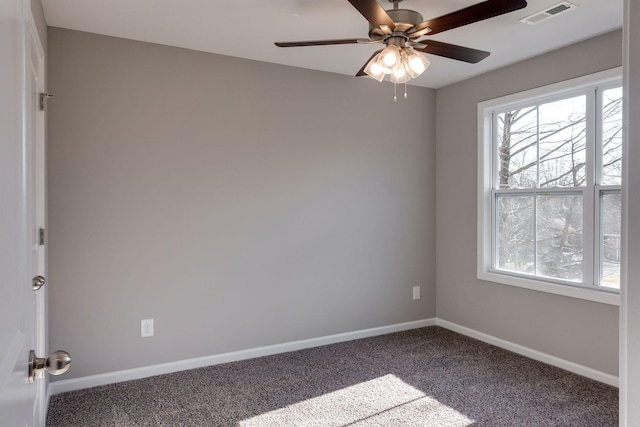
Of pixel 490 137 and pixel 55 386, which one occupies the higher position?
pixel 490 137

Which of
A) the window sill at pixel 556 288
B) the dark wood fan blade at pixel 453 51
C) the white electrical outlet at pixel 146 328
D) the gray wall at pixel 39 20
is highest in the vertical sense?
the gray wall at pixel 39 20

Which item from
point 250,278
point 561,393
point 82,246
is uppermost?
point 82,246

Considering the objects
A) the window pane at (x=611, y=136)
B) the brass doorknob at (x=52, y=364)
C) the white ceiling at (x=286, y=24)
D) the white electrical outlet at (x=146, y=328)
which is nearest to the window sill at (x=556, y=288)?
the window pane at (x=611, y=136)

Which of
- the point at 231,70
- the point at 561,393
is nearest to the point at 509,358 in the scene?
the point at 561,393

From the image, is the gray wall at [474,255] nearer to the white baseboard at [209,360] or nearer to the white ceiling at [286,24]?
the white ceiling at [286,24]

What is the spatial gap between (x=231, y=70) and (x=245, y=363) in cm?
232

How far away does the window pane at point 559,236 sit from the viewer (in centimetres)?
327

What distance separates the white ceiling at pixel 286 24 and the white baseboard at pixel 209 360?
2.37 meters

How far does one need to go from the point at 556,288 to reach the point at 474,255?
2.72 ft

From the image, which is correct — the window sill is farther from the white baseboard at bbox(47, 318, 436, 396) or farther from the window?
the white baseboard at bbox(47, 318, 436, 396)

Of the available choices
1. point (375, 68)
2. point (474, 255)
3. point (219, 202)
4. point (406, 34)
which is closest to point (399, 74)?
point (375, 68)

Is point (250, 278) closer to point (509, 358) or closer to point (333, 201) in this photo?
point (333, 201)

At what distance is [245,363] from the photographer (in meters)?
3.40

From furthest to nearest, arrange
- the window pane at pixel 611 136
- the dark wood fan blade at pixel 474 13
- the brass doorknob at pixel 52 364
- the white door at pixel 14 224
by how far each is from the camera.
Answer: the window pane at pixel 611 136, the dark wood fan blade at pixel 474 13, the brass doorknob at pixel 52 364, the white door at pixel 14 224
